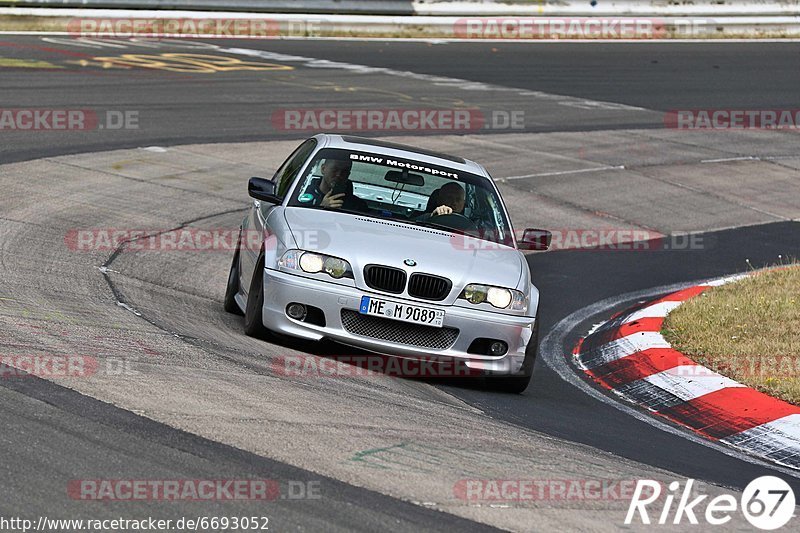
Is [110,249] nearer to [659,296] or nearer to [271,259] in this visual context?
[271,259]

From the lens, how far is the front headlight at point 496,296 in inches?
319

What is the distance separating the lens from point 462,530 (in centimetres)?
493

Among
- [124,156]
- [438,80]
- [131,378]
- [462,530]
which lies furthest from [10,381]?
[438,80]

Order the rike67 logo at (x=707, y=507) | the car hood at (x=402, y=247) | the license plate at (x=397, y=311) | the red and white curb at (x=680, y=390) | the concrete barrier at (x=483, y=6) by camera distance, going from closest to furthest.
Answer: the rike67 logo at (x=707, y=507) < the red and white curb at (x=680, y=390) < the license plate at (x=397, y=311) < the car hood at (x=402, y=247) < the concrete barrier at (x=483, y=6)

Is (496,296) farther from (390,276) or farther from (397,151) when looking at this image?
(397,151)

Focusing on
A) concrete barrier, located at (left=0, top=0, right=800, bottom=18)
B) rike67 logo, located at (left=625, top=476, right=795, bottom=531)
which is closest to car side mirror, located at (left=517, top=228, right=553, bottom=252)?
rike67 logo, located at (left=625, top=476, right=795, bottom=531)

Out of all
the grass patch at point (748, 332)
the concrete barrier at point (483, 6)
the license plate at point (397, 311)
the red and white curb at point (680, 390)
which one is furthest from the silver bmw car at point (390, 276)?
the concrete barrier at point (483, 6)

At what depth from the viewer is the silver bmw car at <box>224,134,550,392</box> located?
794 centimetres

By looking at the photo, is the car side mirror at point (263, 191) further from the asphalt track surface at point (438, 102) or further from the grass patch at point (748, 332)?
the grass patch at point (748, 332)

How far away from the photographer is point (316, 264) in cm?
804

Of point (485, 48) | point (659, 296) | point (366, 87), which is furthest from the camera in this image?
point (485, 48)

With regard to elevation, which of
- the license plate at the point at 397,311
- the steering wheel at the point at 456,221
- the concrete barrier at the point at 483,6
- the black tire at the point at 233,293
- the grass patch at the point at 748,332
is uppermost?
the concrete barrier at the point at 483,6

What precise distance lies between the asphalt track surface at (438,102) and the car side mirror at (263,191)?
75.1 inches

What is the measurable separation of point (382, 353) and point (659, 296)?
15.7 feet
